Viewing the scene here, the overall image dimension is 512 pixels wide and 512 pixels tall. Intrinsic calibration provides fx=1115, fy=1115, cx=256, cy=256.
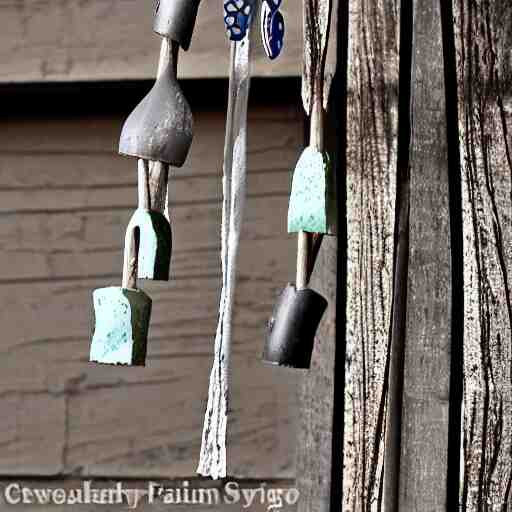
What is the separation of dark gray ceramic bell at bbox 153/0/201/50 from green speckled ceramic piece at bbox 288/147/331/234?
156 mm

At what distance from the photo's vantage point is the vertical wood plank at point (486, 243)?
3.81 ft

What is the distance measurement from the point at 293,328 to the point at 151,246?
15 centimetres

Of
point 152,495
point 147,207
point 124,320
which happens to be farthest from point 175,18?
point 152,495

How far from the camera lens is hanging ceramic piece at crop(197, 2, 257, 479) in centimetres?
101

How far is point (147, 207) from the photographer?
39.0 inches

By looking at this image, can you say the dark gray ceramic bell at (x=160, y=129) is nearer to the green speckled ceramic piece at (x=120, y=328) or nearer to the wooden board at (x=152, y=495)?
the green speckled ceramic piece at (x=120, y=328)

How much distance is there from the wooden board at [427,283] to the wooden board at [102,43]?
0.27 m

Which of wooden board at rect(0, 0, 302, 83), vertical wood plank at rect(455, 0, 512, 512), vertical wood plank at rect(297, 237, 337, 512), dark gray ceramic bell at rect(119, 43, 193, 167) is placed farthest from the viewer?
wooden board at rect(0, 0, 302, 83)

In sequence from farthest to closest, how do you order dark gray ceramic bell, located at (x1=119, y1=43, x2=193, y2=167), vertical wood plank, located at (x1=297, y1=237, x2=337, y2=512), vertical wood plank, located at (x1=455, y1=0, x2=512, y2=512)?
vertical wood plank, located at (x1=297, y1=237, x2=337, y2=512)
vertical wood plank, located at (x1=455, y1=0, x2=512, y2=512)
dark gray ceramic bell, located at (x1=119, y1=43, x2=193, y2=167)

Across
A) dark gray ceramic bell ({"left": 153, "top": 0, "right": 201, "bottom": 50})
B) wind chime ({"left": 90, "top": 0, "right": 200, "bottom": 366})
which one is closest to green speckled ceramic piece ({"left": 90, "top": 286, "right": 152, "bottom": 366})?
wind chime ({"left": 90, "top": 0, "right": 200, "bottom": 366})

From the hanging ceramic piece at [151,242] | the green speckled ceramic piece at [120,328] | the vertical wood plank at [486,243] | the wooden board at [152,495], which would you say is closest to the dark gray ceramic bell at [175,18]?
the hanging ceramic piece at [151,242]

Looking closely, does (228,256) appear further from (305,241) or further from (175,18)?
(175,18)

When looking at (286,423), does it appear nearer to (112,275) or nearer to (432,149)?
(112,275)

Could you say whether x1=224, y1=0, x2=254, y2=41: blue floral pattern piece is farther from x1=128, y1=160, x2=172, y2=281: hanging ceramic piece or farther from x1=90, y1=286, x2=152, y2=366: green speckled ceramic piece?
x1=90, y1=286, x2=152, y2=366: green speckled ceramic piece
